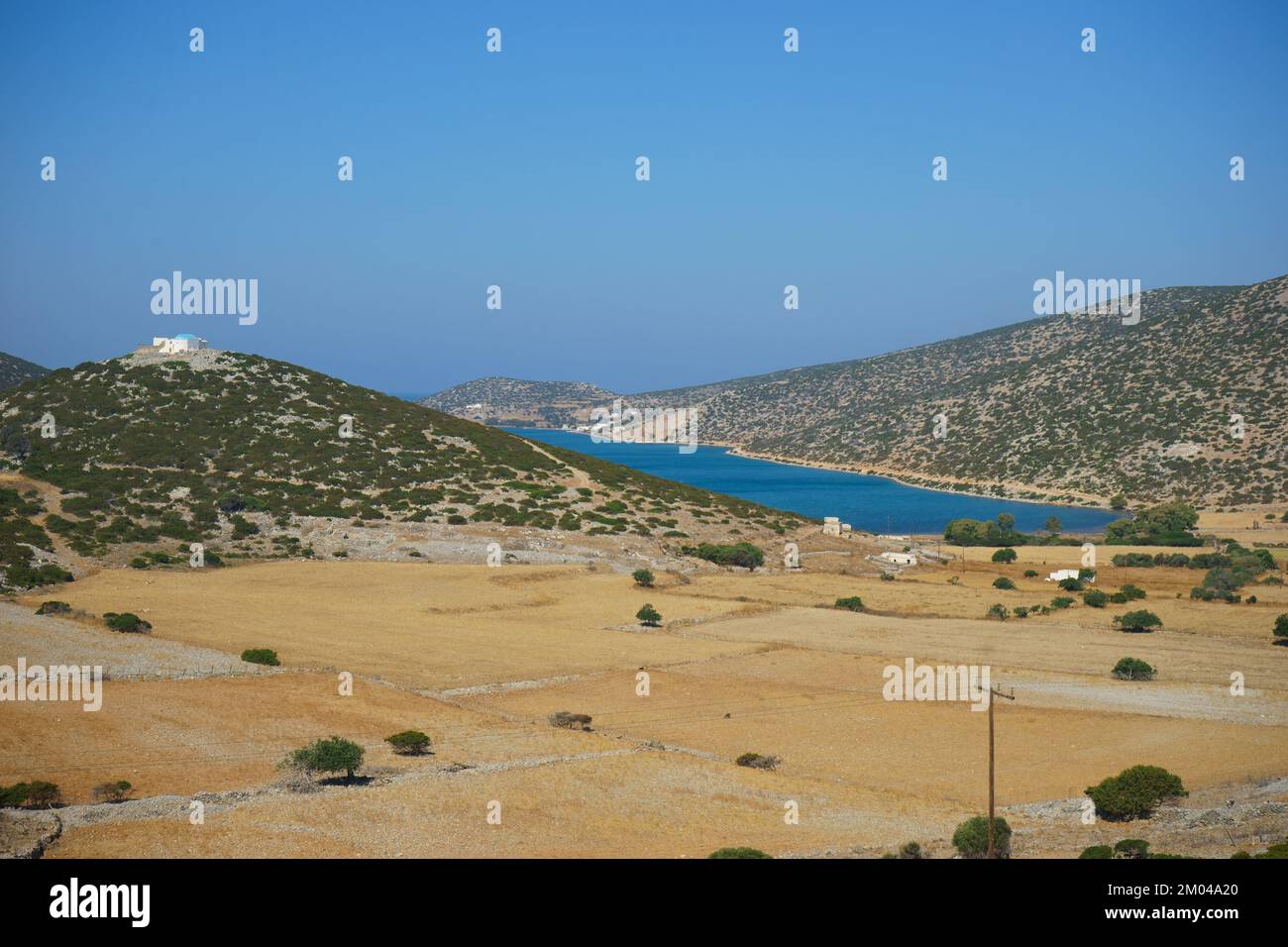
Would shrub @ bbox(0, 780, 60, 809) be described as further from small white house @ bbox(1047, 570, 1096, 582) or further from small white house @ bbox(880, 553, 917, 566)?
small white house @ bbox(880, 553, 917, 566)

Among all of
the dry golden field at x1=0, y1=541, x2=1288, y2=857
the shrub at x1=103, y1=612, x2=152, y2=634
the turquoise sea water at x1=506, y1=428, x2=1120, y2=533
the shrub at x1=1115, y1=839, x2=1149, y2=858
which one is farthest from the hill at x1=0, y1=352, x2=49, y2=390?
the shrub at x1=1115, y1=839, x2=1149, y2=858

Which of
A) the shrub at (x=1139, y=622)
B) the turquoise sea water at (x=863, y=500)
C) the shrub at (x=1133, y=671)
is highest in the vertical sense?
the turquoise sea water at (x=863, y=500)

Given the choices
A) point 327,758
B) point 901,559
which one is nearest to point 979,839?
point 327,758

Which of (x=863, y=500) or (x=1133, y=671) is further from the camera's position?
(x=863, y=500)

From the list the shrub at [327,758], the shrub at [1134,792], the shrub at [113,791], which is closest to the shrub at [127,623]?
the shrub at [113,791]

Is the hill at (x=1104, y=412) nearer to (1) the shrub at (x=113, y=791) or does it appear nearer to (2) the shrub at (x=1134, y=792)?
(2) the shrub at (x=1134, y=792)

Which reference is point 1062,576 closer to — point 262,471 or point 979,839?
point 979,839
